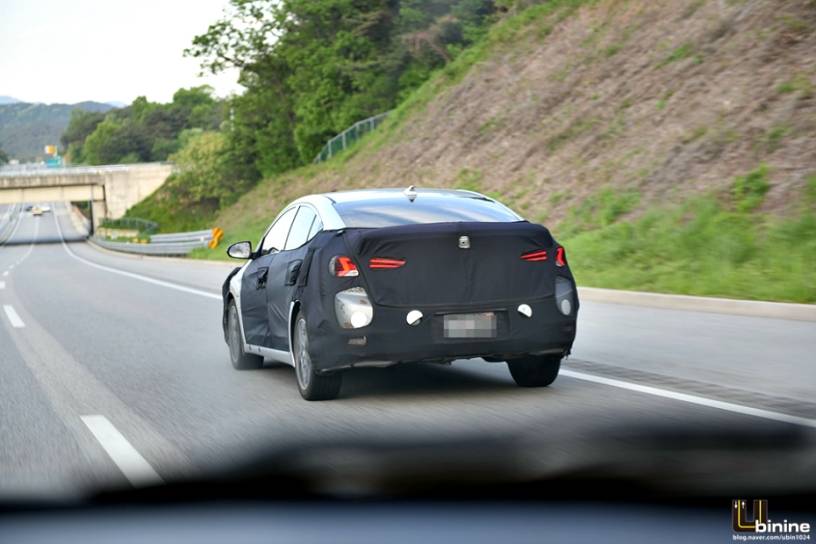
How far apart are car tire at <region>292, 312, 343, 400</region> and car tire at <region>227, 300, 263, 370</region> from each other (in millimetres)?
2077

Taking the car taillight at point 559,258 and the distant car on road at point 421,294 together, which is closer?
the distant car on road at point 421,294

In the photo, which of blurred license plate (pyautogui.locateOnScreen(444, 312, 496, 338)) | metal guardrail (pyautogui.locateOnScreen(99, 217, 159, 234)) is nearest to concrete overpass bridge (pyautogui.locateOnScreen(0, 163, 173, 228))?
metal guardrail (pyautogui.locateOnScreen(99, 217, 159, 234))

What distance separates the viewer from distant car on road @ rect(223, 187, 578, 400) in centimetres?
795

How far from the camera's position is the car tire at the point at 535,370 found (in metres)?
8.80

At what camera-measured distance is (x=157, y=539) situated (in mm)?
4285

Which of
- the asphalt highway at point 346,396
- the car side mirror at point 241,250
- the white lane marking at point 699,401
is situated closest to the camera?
the asphalt highway at point 346,396

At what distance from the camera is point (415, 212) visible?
8.77 metres

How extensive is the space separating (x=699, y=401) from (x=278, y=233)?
13.1 feet

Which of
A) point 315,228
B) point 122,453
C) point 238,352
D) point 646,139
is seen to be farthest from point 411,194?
point 646,139

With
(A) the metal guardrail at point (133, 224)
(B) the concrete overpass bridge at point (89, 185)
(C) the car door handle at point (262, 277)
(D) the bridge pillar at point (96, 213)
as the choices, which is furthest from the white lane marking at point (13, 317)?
(D) the bridge pillar at point (96, 213)

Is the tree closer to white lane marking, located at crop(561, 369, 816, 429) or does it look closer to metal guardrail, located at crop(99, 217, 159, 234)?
metal guardrail, located at crop(99, 217, 159, 234)

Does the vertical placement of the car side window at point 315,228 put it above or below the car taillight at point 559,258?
above

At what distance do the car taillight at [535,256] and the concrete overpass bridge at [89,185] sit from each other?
100.0 m

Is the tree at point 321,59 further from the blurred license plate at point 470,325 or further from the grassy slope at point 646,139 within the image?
the blurred license plate at point 470,325
